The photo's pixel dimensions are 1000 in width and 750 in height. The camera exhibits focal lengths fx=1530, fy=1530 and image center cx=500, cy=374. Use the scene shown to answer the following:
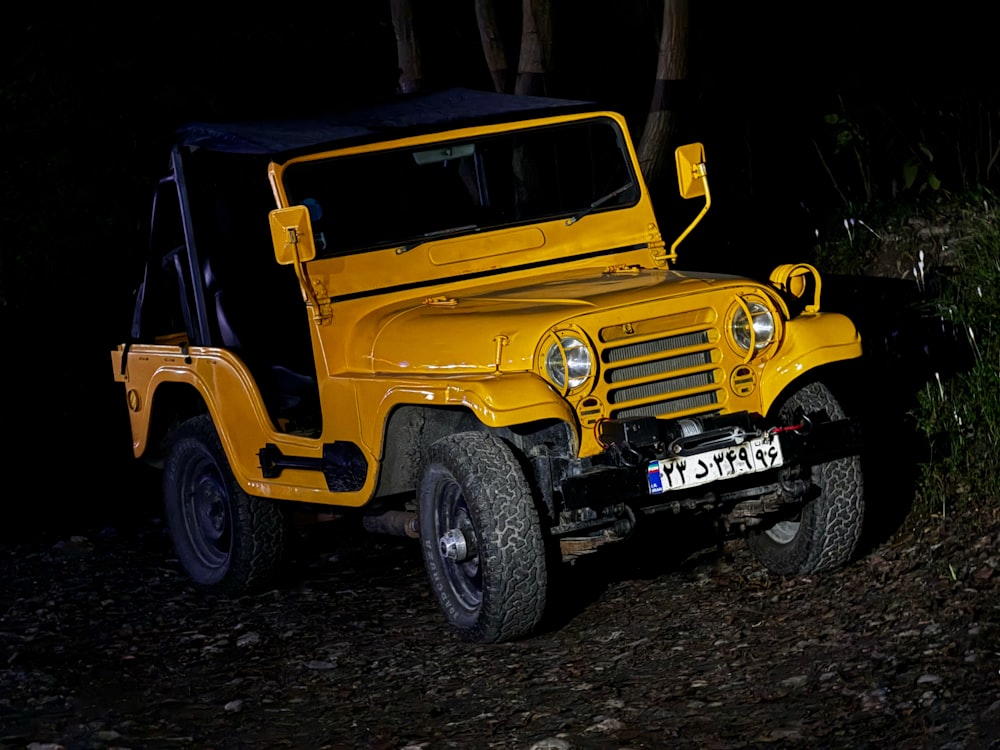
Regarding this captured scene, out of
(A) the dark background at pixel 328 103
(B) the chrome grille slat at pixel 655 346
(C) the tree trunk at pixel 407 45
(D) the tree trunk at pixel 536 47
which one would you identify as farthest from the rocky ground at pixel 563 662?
(C) the tree trunk at pixel 407 45

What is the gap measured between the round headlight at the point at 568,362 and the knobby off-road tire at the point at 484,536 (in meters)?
0.32

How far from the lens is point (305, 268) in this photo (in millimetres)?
6414

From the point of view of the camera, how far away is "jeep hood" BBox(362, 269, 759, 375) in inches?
220

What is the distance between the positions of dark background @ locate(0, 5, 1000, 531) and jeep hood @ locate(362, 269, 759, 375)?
11.6ft

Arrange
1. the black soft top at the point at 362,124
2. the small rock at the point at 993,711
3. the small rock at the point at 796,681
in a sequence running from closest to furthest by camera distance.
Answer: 1. the small rock at the point at 993,711
2. the small rock at the point at 796,681
3. the black soft top at the point at 362,124

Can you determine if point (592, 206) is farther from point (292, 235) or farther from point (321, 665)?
point (321, 665)

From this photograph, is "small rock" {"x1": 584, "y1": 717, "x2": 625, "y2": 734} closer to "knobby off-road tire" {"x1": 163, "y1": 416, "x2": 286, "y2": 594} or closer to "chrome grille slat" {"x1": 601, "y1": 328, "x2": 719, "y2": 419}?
"chrome grille slat" {"x1": 601, "y1": 328, "x2": 719, "y2": 419}

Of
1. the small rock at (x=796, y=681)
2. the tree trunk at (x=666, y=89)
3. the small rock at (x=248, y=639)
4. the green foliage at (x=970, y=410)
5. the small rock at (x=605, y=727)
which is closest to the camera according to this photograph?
the small rock at (x=605, y=727)

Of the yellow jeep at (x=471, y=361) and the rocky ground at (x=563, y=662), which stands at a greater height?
the yellow jeep at (x=471, y=361)

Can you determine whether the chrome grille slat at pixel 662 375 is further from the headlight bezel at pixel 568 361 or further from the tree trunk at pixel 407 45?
the tree trunk at pixel 407 45

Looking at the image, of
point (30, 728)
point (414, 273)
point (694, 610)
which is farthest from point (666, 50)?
point (30, 728)

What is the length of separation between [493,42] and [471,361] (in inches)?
174

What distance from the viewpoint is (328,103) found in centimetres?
984

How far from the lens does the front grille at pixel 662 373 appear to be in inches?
224
